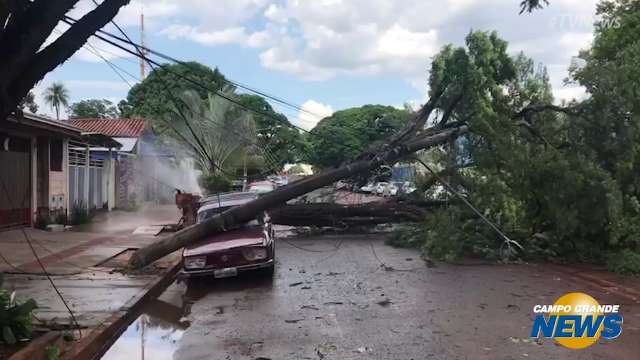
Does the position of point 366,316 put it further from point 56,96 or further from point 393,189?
point 56,96

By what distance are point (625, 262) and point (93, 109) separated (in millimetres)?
66759

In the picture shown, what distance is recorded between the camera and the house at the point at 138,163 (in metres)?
30.7

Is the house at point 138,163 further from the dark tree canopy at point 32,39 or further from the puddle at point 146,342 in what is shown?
the dark tree canopy at point 32,39

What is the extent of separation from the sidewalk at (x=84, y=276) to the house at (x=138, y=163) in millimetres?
12731

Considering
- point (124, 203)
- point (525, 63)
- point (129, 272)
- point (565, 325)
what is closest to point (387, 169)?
point (525, 63)

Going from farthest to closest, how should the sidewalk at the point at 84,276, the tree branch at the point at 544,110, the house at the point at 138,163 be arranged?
1. the house at the point at 138,163
2. the tree branch at the point at 544,110
3. the sidewalk at the point at 84,276

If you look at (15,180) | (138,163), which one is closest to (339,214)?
(15,180)

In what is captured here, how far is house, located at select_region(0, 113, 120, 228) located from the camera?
1725cm

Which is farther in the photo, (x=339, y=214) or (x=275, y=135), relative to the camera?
(x=275, y=135)

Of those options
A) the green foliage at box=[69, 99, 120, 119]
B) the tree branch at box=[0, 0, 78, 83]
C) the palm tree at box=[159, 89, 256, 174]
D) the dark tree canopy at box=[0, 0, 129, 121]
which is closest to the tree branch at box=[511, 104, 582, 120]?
the dark tree canopy at box=[0, 0, 129, 121]

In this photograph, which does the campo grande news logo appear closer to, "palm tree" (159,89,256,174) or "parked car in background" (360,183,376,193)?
"parked car in background" (360,183,376,193)

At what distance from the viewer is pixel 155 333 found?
784 cm

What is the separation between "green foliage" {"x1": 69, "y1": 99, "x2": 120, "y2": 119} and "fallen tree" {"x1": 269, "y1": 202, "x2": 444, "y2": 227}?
54.5m

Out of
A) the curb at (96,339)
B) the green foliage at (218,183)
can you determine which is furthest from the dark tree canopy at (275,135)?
the curb at (96,339)
